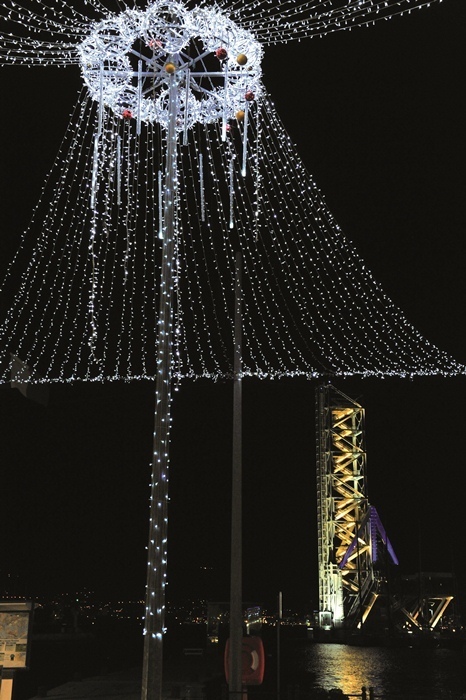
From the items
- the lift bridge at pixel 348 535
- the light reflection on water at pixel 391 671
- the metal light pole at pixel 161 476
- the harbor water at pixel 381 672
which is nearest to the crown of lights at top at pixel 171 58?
the metal light pole at pixel 161 476

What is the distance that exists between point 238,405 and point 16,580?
4681 inches

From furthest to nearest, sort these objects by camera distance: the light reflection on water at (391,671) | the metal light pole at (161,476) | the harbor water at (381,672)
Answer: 1. the light reflection on water at (391,671)
2. the harbor water at (381,672)
3. the metal light pole at (161,476)

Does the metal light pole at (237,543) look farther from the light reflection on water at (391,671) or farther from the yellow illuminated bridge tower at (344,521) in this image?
the yellow illuminated bridge tower at (344,521)

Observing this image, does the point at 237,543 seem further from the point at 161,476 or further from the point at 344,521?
the point at 344,521

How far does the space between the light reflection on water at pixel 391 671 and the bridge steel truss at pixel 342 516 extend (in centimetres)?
643

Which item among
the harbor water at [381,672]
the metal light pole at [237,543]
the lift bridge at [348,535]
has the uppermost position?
the lift bridge at [348,535]

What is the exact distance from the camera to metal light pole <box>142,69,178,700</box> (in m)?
9.26

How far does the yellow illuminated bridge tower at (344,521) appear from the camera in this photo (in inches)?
2084

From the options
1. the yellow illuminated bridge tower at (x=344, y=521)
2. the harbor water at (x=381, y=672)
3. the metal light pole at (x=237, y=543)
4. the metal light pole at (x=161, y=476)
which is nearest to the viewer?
the metal light pole at (x=161, y=476)

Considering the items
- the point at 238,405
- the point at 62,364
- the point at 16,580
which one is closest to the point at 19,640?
the point at 238,405

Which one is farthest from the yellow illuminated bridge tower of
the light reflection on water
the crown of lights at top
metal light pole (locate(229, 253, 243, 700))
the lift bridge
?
the crown of lights at top

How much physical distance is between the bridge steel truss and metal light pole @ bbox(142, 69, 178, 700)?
143 ft

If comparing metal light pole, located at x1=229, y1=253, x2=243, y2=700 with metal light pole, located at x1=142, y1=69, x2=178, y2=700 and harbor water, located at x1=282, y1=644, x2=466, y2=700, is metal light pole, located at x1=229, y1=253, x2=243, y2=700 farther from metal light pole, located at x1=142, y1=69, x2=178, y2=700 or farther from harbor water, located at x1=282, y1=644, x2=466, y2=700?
metal light pole, located at x1=142, y1=69, x2=178, y2=700

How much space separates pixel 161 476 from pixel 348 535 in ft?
154
